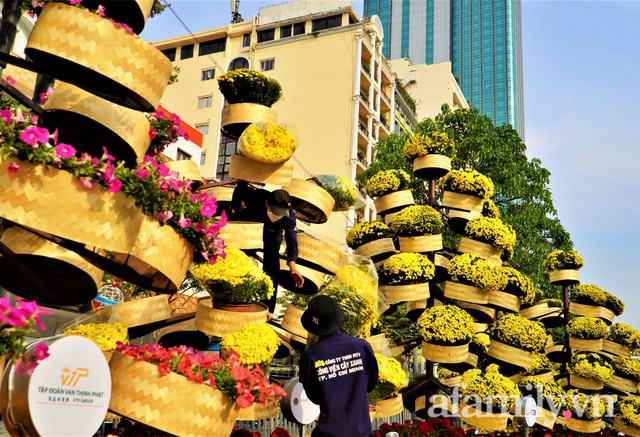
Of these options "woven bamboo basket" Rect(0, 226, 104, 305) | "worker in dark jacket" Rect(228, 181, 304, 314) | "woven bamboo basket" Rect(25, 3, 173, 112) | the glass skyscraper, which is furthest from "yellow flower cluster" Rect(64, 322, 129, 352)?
the glass skyscraper

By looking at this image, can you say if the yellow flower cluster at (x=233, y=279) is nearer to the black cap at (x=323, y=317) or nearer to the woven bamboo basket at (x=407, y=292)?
the black cap at (x=323, y=317)

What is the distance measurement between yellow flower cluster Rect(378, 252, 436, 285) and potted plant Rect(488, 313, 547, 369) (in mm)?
1350

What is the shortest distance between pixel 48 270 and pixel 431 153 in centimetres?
658

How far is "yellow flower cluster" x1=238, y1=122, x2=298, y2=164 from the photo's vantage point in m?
5.39

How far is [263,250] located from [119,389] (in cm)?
221

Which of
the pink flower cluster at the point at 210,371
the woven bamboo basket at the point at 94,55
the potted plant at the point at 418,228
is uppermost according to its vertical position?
the potted plant at the point at 418,228

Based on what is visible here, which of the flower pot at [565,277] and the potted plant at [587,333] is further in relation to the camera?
the flower pot at [565,277]

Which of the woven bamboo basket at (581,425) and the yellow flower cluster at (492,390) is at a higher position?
the yellow flower cluster at (492,390)

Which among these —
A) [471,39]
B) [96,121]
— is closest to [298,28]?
[96,121]

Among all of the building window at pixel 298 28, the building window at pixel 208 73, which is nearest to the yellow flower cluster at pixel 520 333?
the building window at pixel 298 28

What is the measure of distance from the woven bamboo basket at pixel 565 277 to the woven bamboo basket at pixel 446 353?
4.37 m

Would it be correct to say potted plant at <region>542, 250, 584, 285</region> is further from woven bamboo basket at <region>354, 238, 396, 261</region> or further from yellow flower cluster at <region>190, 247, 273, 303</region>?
yellow flower cluster at <region>190, 247, 273, 303</region>

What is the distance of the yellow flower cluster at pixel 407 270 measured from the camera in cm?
796

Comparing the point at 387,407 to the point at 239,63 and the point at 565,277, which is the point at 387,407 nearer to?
the point at 565,277
